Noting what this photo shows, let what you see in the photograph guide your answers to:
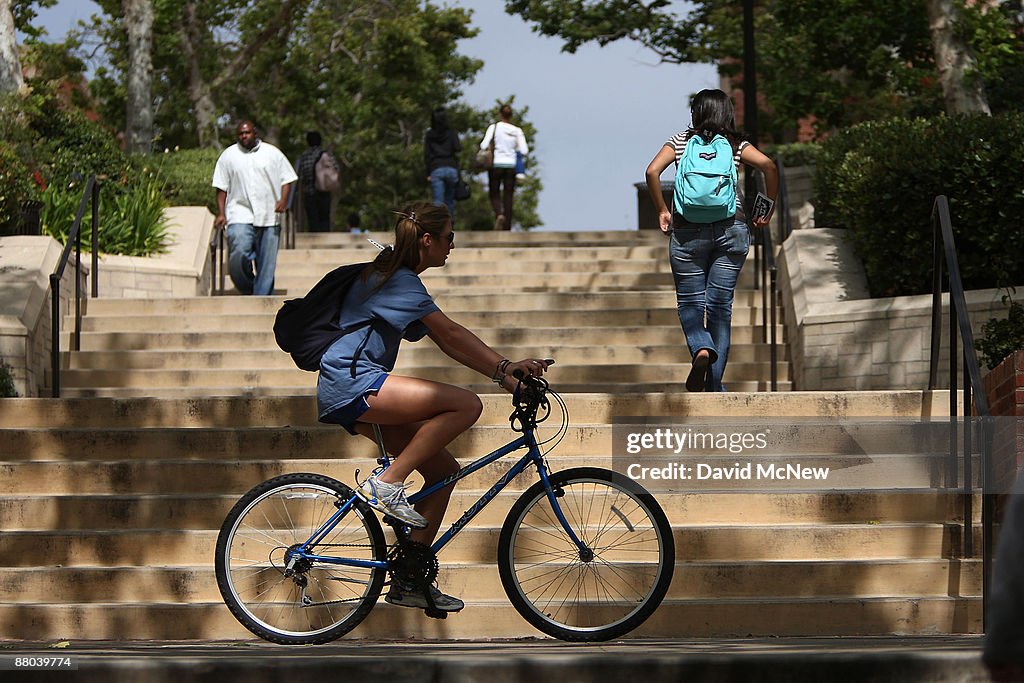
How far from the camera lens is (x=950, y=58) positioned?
56.3 ft

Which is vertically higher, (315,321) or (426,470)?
(315,321)

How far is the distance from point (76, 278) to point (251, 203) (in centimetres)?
186

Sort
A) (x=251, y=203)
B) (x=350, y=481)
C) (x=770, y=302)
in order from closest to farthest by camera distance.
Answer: (x=350, y=481) < (x=770, y=302) < (x=251, y=203)

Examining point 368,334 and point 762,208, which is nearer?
point 368,334

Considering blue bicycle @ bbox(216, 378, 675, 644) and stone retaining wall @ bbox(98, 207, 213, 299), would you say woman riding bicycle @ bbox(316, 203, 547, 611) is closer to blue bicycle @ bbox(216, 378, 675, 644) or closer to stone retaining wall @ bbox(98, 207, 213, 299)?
blue bicycle @ bbox(216, 378, 675, 644)

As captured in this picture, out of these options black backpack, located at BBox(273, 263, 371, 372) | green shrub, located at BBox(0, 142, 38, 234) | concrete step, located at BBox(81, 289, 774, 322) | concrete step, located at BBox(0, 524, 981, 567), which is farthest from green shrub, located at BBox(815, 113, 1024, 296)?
green shrub, located at BBox(0, 142, 38, 234)

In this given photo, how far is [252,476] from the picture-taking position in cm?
859

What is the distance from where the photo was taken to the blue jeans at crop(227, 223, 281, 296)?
45.4ft

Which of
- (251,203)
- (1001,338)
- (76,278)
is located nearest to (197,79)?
(251,203)

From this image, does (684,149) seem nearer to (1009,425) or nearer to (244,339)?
(1009,425)

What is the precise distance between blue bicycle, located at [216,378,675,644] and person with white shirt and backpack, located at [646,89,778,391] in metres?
3.46

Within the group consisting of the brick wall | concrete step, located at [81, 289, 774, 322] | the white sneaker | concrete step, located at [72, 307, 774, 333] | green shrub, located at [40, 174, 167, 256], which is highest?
green shrub, located at [40, 174, 167, 256]

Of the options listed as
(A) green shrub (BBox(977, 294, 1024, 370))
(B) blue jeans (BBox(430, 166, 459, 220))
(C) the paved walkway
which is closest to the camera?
(C) the paved walkway

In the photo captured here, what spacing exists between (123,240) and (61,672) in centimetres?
1008
